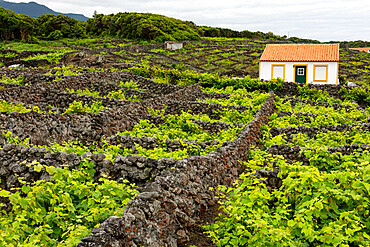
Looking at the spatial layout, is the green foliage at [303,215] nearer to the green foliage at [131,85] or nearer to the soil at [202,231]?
the soil at [202,231]

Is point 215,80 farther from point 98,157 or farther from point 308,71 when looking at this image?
point 98,157

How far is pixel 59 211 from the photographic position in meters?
6.60

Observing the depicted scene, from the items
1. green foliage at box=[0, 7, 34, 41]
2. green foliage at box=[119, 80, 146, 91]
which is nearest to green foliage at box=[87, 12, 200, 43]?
green foliage at box=[0, 7, 34, 41]

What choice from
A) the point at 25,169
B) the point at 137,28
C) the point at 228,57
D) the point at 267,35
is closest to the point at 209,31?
the point at 267,35

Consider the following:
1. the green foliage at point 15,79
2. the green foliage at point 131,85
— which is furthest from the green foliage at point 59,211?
the green foliage at point 15,79

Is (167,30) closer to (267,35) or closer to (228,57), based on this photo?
(267,35)

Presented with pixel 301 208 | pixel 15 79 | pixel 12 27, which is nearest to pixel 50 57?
pixel 15 79

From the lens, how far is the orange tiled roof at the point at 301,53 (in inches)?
1216

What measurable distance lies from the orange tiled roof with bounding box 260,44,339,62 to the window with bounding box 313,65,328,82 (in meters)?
0.65

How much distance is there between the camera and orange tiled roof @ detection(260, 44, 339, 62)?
30875 millimetres

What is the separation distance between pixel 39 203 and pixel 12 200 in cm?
50

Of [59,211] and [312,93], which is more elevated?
[312,93]

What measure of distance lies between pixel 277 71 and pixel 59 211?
92.1 feet

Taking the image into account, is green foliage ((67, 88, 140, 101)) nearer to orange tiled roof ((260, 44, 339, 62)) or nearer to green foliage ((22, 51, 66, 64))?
orange tiled roof ((260, 44, 339, 62))
